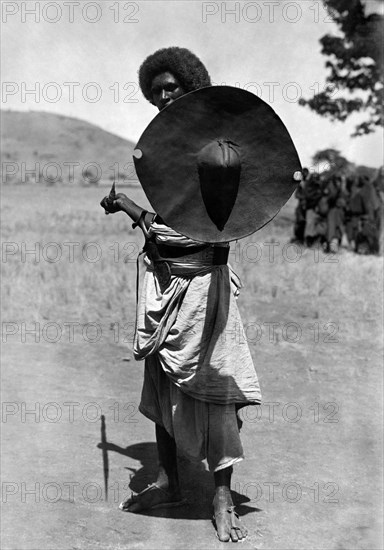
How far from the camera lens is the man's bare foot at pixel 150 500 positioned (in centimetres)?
371

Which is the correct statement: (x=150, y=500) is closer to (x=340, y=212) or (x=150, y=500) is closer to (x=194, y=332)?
(x=194, y=332)

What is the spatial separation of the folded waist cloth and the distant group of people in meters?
11.1

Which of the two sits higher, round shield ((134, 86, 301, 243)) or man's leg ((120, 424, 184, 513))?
round shield ((134, 86, 301, 243))

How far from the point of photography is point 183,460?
14.6ft

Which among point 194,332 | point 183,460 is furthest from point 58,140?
point 194,332

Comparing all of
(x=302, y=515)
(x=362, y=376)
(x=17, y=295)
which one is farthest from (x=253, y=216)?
(x=17, y=295)

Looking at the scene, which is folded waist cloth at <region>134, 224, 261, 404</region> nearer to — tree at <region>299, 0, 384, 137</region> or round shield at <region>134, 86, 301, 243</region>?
round shield at <region>134, 86, 301, 243</region>

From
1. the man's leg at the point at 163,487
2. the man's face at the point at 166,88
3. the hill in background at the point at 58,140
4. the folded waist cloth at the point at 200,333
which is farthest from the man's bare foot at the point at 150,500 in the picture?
the hill in background at the point at 58,140

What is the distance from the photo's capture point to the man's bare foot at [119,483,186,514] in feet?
12.2

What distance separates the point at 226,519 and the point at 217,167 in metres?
1.46

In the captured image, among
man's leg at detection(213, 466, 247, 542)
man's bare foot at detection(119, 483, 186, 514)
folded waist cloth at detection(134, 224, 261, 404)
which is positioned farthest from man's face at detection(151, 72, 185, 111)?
man's bare foot at detection(119, 483, 186, 514)

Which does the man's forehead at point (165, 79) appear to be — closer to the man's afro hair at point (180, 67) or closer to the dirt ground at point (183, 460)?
the man's afro hair at point (180, 67)

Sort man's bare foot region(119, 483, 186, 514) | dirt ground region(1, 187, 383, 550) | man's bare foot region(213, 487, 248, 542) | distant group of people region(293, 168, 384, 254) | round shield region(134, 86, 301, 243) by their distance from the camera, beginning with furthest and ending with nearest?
distant group of people region(293, 168, 384, 254), man's bare foot region(119, 483, 186, 514), dirt ground region(1, 187, 383, 550), man's bare foot region(213, 487, 248, 542), round shield region(134, 86, 301, 243)

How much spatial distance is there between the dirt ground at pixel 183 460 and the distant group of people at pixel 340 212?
6.51 metres
